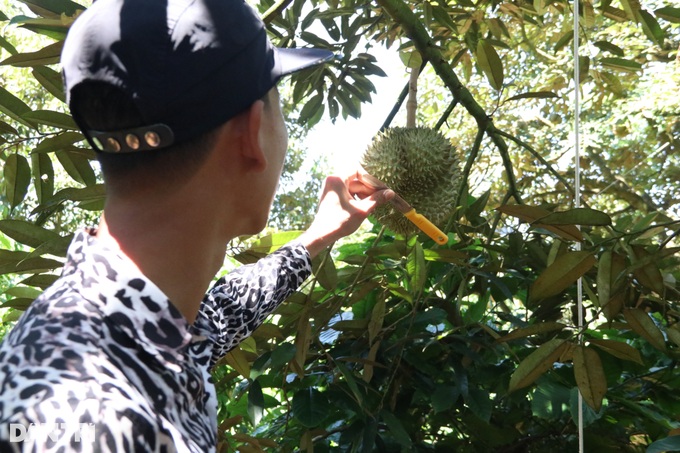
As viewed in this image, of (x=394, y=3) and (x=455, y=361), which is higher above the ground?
(x=394, y=3)

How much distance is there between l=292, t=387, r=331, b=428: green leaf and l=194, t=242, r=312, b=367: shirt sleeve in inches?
10.8

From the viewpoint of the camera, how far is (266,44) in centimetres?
64

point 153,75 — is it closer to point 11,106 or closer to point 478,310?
point 11,106

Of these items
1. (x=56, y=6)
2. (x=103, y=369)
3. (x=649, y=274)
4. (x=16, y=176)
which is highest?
(x=56, y=6)

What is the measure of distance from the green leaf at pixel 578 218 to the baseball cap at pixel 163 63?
50 centimetres

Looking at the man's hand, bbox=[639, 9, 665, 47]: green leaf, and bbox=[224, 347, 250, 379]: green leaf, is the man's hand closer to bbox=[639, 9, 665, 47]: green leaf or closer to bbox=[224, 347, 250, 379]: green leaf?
bbox=[224, 347, 250, 379]: green leaf

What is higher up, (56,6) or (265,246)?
(56,6)

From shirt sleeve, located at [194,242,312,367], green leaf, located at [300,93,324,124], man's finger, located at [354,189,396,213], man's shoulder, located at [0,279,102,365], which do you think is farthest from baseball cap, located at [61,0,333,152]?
green leaf, located at [300,93,324,124]

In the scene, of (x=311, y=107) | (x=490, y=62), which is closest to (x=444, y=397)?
(x=490, y=62)

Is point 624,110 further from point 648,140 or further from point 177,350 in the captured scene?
point 177,350

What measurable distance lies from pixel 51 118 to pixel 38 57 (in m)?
0.09

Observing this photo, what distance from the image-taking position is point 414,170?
1.22m

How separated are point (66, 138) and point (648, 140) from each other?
345cm

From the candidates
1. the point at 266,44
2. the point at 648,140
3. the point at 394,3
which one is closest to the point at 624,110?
the point at 648,140
